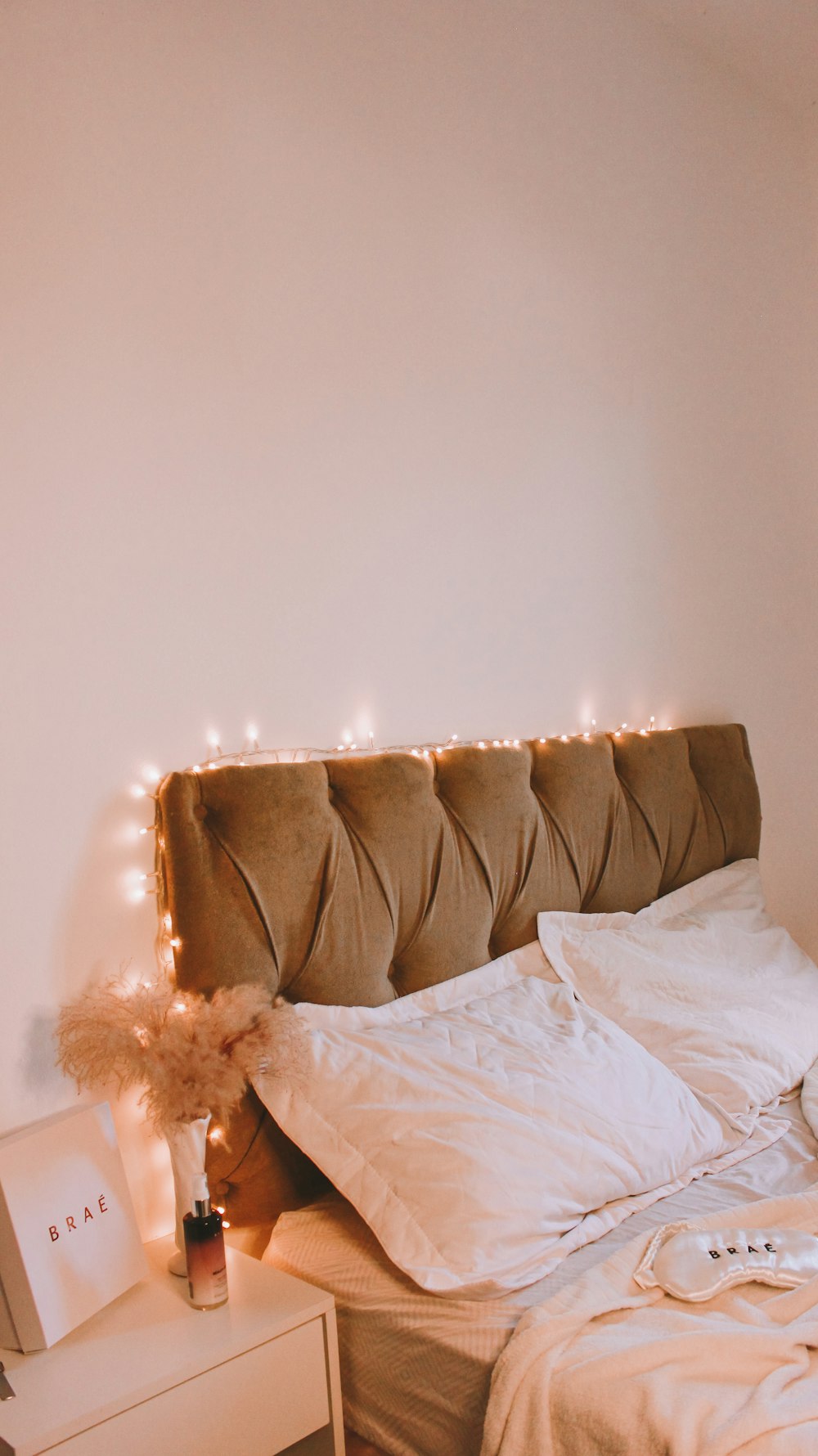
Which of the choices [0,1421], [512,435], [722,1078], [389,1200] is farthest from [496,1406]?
[512,435]

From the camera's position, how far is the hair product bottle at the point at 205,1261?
138 cm

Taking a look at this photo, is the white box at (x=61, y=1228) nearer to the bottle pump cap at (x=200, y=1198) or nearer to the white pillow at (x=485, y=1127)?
the bottle pump cap at (x=200, y=1198)

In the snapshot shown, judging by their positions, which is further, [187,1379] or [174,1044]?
[174,1044]

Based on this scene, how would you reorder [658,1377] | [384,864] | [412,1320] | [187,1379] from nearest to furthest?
[658,1377]
[187,1379]
[412,1320]
[384,864]

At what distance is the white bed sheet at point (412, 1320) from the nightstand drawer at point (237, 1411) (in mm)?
75

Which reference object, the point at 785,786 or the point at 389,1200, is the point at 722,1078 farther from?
the point at 785,786

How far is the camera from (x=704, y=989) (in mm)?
2068

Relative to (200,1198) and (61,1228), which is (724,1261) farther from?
(61,1228)

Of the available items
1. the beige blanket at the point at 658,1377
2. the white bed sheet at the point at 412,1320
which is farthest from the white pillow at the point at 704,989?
the beige blanket at the point at 658,1377

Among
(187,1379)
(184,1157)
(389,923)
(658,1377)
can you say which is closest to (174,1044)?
(184,1157)

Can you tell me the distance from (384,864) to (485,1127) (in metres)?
0.48

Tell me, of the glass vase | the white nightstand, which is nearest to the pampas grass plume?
the glass vase

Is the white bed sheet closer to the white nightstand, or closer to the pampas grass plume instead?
the white nightstand

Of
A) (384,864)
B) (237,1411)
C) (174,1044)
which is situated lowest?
(237,1411)
